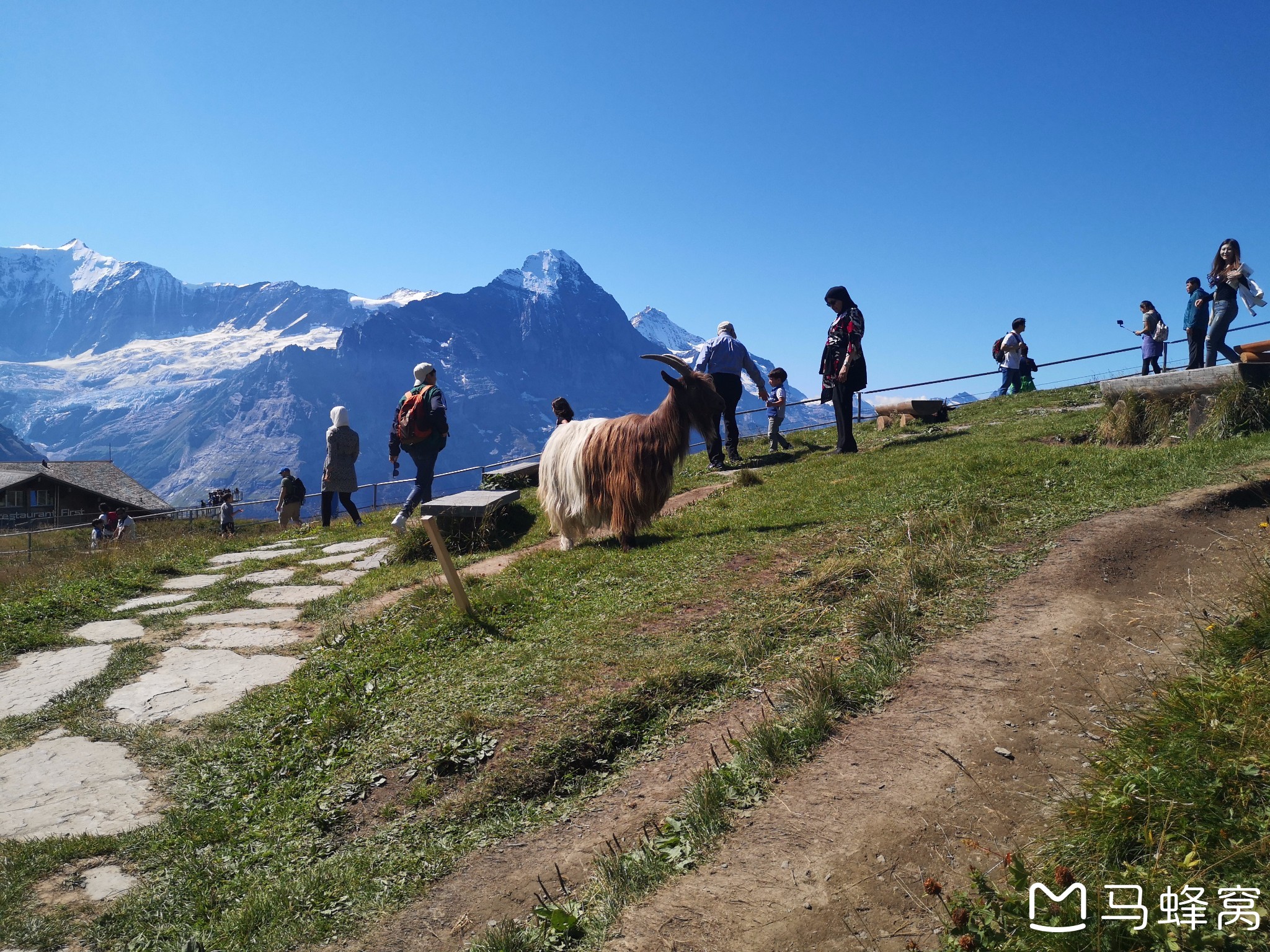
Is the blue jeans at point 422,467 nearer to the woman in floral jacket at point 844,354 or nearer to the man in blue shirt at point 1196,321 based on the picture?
the woman in floral jacket at point 844,354

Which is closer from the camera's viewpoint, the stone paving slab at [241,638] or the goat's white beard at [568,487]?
the stone paving slab at [241,638]

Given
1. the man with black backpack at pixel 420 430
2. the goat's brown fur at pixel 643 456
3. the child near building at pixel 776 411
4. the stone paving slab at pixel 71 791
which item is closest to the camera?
the stone paving slab at pixel 71 791

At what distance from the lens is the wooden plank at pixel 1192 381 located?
9602 mm

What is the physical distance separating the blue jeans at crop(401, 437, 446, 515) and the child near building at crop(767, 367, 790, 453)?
6.36 m

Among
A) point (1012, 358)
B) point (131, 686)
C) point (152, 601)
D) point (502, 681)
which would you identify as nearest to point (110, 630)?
point (152, 601)

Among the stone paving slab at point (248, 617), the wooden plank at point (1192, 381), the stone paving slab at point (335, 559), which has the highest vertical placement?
the wooden plank at point (1192, 381)

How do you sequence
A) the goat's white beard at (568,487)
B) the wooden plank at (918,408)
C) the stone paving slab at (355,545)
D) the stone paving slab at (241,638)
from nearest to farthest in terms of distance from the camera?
the stone paving slab at (241,638), the goat's white beard at (568,487), the stone paving slab at (355,545), the wooden plank at (918,408)

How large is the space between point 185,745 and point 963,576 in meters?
5.80

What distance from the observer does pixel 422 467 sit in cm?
1135

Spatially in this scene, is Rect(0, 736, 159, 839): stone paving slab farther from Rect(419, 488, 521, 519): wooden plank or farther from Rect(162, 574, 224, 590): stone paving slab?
Rect(419, 488, 521, 519): wooden plank

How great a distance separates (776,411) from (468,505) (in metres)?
7.20

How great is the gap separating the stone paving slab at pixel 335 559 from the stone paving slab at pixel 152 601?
161 centimetres

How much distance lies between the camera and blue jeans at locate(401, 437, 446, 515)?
11297mm

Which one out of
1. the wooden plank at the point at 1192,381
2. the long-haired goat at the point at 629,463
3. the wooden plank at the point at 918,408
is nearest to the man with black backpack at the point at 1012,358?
the wooden plank at the point at 918,408
